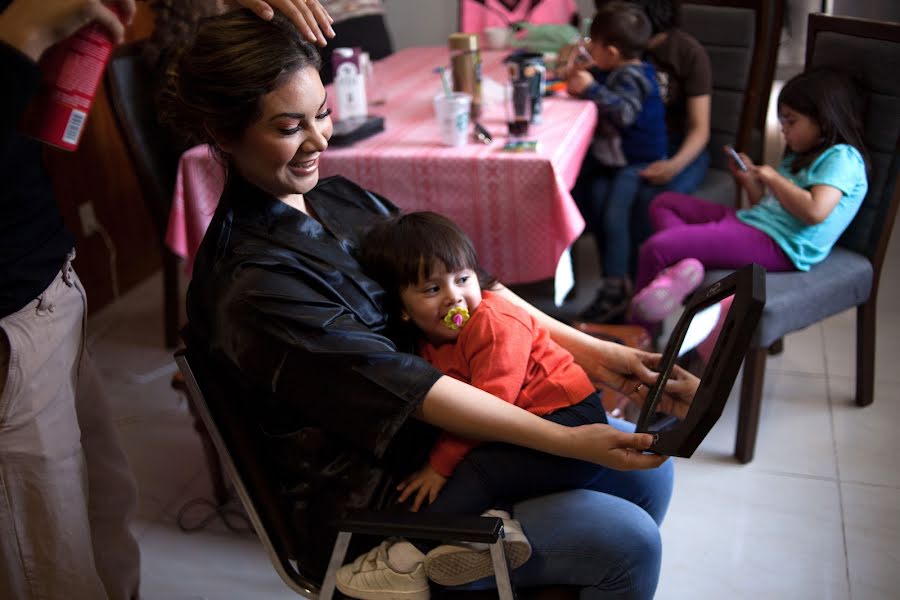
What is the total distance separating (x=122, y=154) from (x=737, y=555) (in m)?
2.75

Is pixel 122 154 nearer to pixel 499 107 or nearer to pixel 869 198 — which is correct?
pixel 499 107

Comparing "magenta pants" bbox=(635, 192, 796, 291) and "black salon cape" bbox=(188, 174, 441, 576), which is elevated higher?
"black salon cape" bbox=(188, 174, 441, 576)

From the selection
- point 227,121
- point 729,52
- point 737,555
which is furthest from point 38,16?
point 729,52

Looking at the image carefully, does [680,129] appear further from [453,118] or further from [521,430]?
[521,430]

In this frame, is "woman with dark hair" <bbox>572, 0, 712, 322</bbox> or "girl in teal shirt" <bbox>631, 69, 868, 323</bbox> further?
"woman with dark hair" <bbox>572, 0, 712, 322</bbox>

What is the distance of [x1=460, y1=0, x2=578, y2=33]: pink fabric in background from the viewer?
12.8 feet

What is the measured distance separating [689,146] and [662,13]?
0.51 m

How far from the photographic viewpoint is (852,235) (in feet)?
7.45

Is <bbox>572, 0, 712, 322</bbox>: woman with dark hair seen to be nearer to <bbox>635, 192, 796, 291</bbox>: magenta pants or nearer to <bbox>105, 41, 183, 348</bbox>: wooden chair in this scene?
<bbox>635, 192, 796, 291</bbox>: magenta pants

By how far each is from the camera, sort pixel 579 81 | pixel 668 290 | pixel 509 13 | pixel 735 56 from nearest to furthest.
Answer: pixel 668 290
pixel 579 81
pixel 735 56
pixel 509 13

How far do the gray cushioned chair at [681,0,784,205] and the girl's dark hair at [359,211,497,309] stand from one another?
5.58 ft

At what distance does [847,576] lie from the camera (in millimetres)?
1851

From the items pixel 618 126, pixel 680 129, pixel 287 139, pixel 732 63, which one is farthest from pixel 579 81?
pixel 287 139

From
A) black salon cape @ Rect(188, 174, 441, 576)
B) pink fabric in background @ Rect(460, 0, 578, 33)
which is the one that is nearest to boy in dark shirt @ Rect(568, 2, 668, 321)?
pink fabric in background @ Rect(460, 0, 578, 33)
